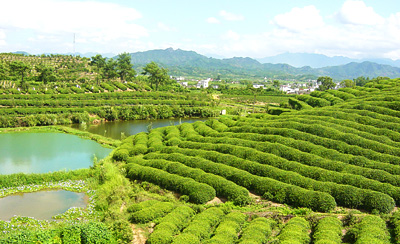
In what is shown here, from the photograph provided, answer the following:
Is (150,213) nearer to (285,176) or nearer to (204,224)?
(204,224)

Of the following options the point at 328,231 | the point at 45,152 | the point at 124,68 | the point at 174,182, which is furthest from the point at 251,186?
the point at 124,68

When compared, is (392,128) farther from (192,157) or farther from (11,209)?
(11,209)

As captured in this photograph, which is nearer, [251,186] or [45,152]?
[251,186]

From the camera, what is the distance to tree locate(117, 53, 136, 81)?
97762mm

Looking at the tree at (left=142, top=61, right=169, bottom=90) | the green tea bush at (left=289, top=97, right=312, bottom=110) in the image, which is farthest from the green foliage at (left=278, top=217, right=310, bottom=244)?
the tree at (left=142, top=61, right=169, bottom=90)

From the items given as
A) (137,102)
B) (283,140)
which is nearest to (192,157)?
(283,140)

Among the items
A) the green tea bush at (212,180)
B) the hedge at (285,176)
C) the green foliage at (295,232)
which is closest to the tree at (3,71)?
the hedge at (285,176)

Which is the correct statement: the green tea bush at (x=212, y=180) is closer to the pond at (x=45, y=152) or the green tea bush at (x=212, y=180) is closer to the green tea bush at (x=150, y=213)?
the green tea bush at (x=150, y=213)

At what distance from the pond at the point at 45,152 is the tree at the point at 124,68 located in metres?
52.5

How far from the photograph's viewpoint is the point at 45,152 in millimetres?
38438

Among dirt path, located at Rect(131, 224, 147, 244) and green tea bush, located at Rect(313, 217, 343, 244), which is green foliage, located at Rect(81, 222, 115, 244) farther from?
green tea bush, located at Rect(313, 217, 343, 244)

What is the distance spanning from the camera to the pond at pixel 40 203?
913 inches

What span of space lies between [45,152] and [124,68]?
63174 millimetres

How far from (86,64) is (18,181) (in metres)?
88.0
